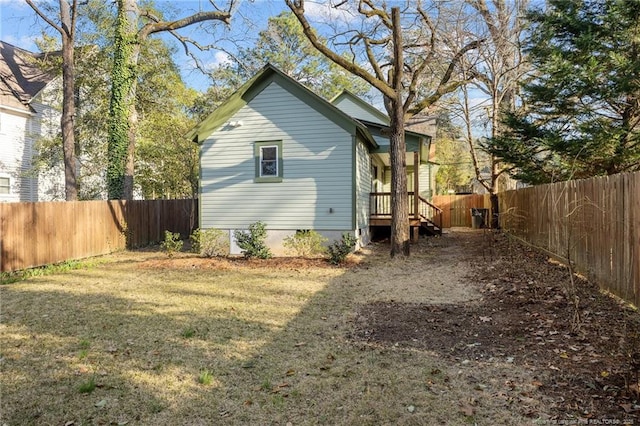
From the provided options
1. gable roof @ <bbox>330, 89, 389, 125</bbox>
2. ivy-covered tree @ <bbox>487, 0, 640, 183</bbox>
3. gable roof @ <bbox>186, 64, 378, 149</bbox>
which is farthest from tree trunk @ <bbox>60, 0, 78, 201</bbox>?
→ ivy-covered tree @ <bbox>487, 0, 640, 183</bbox>

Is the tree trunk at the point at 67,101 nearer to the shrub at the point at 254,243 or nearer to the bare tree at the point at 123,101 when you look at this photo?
the bare tree at the point at 123,101

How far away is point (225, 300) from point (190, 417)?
3745 mm

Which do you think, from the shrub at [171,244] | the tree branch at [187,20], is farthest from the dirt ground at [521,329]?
the tree branch at [187,20]

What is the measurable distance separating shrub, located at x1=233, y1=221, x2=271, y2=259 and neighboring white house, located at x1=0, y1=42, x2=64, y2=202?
1415 cm

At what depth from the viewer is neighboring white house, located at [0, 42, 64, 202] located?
1850 centimetres

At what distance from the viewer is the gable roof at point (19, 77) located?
1892 cm

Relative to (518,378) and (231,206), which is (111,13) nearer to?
(231,206)

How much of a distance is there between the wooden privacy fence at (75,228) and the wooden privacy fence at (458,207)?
625 inches

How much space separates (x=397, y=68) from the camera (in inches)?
433

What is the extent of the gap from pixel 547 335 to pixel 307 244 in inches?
292

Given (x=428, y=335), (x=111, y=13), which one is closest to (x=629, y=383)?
(x=428, y=335)

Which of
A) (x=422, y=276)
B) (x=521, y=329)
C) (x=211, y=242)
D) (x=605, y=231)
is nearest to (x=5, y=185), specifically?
(x=211, y=242)

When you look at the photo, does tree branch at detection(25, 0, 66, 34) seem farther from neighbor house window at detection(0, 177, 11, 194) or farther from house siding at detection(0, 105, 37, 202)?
neighbor house window at detection(0, 177, 11, 194)

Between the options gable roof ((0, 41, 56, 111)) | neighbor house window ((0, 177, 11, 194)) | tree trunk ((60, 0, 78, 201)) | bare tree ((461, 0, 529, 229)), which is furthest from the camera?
gable roof ((0, 41, 56, 111))
